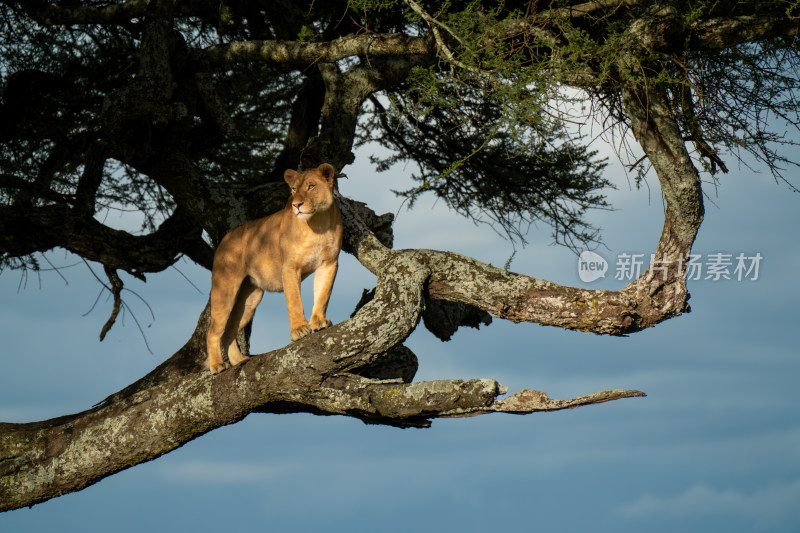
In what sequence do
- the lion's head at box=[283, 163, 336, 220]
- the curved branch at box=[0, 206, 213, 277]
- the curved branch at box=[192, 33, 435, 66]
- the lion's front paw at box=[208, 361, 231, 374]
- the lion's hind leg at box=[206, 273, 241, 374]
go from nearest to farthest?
1. the lion's head at box=[283, 163, 336, 220]
2. the lion's front paw at box=[208, 361, 231, 374]
3. the lion's hind leg at box=[206, 273, 241, 374]
4. the curved branch at box=[192, 33, 435, 66]
5. the curved branch at box=[0, 206, 213, 277]

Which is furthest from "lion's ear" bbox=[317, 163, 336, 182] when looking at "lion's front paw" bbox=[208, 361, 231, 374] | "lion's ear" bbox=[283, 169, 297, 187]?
"lion's front paw" bbox=[208, 361, 231, 374]

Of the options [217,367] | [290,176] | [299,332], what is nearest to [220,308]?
[217,367]

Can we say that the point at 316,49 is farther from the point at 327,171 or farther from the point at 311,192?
the point at 311,192

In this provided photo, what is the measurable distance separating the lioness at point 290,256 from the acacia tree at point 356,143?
0.86ft

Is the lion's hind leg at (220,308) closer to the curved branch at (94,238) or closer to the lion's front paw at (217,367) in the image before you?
the lion's front paw at (217,367)

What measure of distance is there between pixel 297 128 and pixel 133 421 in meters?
3.63

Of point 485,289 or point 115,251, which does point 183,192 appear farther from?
point 485,289

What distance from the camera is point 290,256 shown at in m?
5.34

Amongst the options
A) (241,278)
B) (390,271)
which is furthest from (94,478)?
(390,271)

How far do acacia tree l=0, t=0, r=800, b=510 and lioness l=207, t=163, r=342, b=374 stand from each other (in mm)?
262

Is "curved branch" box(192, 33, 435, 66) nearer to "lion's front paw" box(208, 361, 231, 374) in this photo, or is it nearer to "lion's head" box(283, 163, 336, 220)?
"lion's head" box(283, 163, 336, 220)

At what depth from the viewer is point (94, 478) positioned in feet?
19.3

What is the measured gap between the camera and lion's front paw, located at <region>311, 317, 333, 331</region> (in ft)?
17.5

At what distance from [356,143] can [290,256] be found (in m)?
3.99
